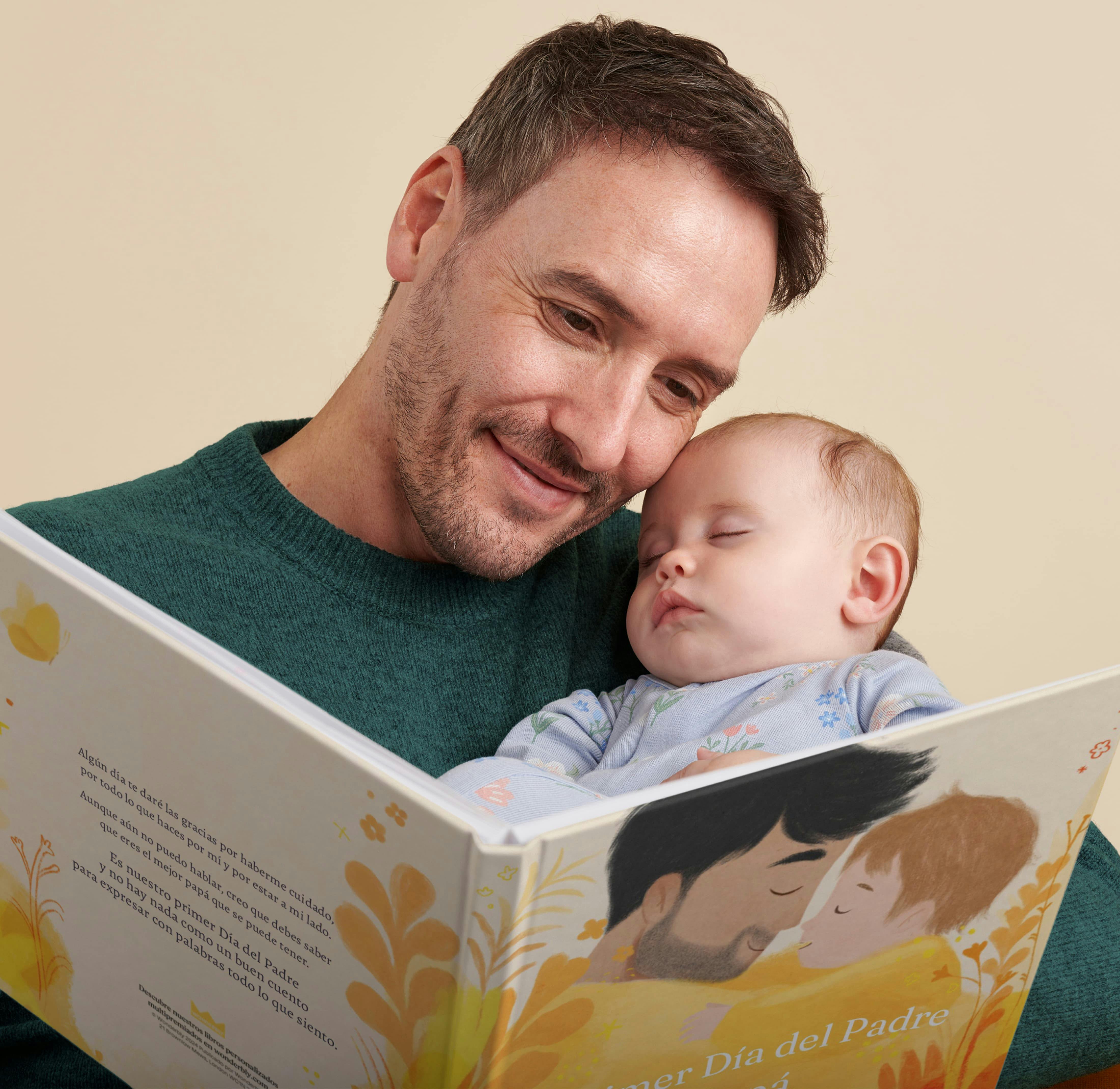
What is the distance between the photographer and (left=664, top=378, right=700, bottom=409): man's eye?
52.9 inches

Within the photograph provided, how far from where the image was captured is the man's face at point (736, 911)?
72 cm

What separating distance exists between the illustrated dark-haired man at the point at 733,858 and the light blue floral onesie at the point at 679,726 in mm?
296

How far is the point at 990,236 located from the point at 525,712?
190 cm

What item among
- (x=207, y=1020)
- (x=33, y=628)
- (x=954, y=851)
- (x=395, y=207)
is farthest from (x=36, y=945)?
(x=395, y=207)

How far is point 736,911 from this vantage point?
0.75 metres

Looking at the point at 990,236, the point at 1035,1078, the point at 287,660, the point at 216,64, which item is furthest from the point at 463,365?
the point at 990,236

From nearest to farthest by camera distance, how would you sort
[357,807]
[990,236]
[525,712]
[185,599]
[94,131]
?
[357,807] < [185,599] < [525,712] < [94,131] < [990,236]

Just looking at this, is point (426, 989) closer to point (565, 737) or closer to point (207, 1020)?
point (207, 1020)

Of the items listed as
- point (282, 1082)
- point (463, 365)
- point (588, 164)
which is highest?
point (588, 164)

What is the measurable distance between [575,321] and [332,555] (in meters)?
0.37

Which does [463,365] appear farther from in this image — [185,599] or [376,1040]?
[376,1040]

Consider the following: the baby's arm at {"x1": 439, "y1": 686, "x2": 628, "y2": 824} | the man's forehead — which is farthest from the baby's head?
the man's forehead

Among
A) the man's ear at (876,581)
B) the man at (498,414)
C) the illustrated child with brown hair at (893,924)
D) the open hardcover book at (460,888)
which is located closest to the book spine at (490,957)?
the open hardcover book at (460,888)

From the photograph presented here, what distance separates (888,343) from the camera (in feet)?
9.06
